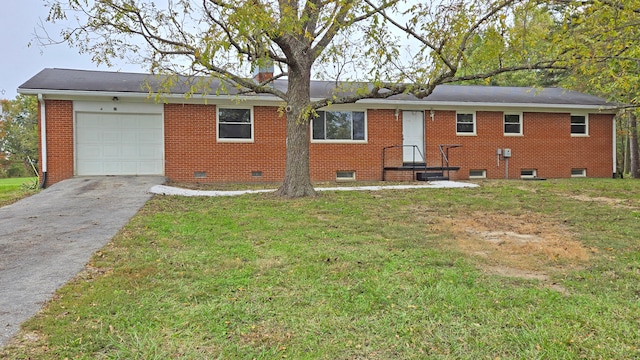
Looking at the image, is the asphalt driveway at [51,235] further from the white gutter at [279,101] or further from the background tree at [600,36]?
the background tree at [600,36]

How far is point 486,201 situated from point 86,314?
7.84m

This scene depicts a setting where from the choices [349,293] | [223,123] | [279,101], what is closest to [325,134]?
[279,101]

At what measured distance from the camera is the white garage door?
1195cm

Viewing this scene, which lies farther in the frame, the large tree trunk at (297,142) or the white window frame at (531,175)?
the white window frame at (531,175)

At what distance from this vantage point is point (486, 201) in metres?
8.72

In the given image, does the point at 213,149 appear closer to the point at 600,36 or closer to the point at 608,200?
the point at 600,36

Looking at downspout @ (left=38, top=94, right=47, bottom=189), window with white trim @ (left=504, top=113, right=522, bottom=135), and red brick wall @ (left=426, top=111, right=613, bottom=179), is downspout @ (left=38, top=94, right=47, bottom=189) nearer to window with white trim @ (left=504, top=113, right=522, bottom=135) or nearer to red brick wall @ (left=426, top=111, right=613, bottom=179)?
red brick wall @ (left=426, top=111, right=613, bottom=179)

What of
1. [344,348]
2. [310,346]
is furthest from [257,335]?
[344,348]

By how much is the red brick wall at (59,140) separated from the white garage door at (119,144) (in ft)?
0.76

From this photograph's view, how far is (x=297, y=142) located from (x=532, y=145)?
10534 mm

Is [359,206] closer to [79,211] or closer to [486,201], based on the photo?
[486,201]

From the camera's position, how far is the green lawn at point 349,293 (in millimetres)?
2480

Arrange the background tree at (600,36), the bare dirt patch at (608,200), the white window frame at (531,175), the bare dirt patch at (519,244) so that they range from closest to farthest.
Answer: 1. the bare dirt patch at (519,244)
2. the background tree at (600,36)
3. the bare dirt patch at (608,200)
4. the white window frame at (531,175)

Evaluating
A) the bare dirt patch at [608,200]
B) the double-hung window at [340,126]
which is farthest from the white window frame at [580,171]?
the double-hung window at [340,126]
